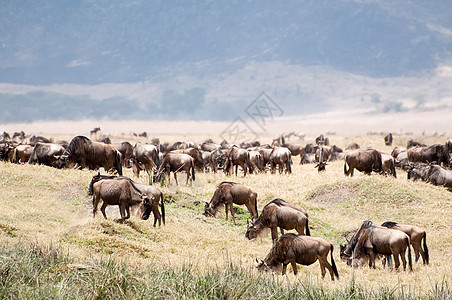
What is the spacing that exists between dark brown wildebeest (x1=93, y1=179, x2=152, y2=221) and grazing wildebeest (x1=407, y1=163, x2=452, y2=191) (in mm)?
13554

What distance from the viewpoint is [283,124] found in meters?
180

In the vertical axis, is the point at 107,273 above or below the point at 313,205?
above

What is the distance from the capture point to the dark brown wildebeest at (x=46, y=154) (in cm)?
2286

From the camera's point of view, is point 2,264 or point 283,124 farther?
point 283,124

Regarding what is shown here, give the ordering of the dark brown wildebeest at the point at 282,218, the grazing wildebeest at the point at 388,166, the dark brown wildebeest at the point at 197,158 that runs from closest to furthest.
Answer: the dark brown wildebeest at the point at 282,218
the grazing wildebeest at the point at 388,166
the dark brown wildebeest at the point at 197,158

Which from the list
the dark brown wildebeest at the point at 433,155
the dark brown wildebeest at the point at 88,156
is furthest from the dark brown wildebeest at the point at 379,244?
the dark brown wildebeest at the point at 433,155

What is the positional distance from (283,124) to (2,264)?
570 ft

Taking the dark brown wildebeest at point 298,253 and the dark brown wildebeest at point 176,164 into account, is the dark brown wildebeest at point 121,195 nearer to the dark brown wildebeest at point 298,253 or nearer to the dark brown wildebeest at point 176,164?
the dark brown wildebeest at point 298,253

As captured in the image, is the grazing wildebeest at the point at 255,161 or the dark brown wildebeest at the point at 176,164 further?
the grazing wildebeest at the point at 255,161

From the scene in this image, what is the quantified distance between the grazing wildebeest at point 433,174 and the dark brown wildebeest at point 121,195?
13554mm

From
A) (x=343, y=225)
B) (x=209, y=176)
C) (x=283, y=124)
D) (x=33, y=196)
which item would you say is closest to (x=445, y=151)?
(x=209, y=176)

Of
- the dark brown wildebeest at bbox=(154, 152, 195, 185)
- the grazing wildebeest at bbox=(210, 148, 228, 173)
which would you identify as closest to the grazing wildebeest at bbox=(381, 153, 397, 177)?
the grazing wildebeest at bbox=(210, 148, 228, 173)

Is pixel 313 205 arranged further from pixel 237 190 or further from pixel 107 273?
pixel 107 273

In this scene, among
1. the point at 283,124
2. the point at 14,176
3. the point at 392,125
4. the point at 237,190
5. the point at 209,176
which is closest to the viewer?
the point at 237,190
